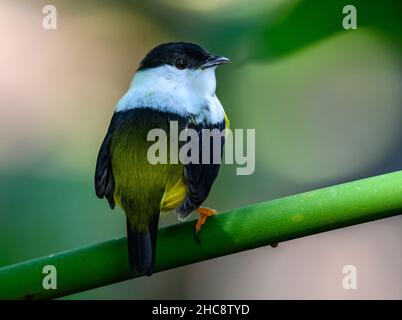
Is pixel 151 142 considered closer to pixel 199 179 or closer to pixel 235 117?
pixel 199 179

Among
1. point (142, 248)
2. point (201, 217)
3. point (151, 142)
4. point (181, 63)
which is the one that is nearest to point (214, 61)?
point (181, 63)

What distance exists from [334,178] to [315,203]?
2.14ft

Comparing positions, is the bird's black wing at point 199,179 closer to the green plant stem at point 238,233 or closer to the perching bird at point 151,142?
the perching bird at point 151,142

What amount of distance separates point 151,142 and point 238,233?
13.8 inches

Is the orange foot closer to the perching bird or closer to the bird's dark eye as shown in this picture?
the perching bird

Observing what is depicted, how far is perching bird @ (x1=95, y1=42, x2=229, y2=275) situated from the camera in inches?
Result: 51.1

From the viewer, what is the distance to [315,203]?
3.36 feet

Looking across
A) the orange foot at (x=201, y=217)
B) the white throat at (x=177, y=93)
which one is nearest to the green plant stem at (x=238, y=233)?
the orange foot at (x=201, y=217)

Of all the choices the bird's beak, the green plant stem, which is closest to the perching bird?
the bird's beak

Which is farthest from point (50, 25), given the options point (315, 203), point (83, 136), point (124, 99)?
point (315, 203)

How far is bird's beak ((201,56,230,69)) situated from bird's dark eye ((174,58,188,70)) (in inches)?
1.4

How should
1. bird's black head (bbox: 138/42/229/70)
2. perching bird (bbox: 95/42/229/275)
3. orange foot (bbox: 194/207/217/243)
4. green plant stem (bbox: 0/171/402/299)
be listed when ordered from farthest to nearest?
bird's black head (bbox: 138/42/229/70) → perching bird (bbox: 95/42/229/275) → orange foot (bbox: 194/207/217/243) → green plant stem (bbox: 0/171/402/299)

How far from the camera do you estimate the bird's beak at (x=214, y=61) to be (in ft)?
4.79

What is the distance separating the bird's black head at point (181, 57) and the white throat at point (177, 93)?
11 millimetres
